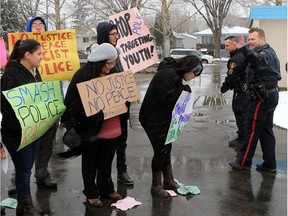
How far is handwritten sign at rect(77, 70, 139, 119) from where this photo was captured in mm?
4047

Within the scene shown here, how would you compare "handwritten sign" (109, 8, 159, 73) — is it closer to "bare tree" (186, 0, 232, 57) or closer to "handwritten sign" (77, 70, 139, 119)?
"handwritten sign" (77, 70, 139, 119)

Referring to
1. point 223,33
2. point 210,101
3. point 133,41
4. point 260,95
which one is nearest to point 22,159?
point 133,41

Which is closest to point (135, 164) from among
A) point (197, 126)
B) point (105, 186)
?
point (105, 186)

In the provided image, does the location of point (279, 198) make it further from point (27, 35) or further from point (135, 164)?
point (27, 35)

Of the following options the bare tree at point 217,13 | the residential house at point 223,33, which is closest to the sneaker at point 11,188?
the bare tree at point 217,13

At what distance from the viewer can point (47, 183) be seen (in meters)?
4.95

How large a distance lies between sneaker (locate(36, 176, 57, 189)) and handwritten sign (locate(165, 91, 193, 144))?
1477 millimetres

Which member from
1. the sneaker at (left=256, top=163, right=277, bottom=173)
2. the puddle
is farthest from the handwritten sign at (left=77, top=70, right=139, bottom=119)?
the puddle

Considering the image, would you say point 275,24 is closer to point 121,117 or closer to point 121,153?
point 121,153

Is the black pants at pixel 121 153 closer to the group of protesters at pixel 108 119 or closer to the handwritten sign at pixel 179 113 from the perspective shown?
the group of protesters at pixel 108 119

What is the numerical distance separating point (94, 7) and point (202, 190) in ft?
116

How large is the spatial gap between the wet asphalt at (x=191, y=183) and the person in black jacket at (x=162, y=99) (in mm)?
408

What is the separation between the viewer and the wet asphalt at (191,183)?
4.38 m

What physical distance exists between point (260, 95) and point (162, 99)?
164 centimetres
